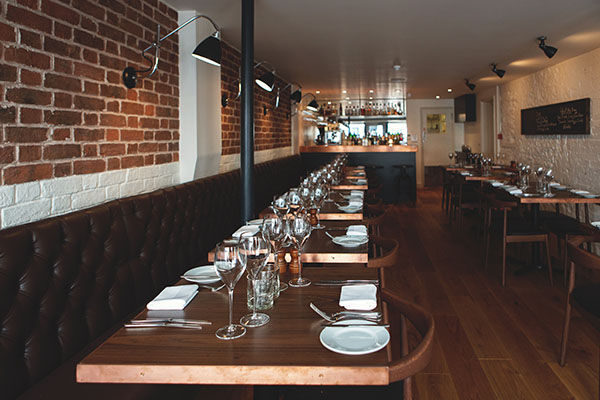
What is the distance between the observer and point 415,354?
4.43 feet

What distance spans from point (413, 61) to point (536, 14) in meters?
2.73

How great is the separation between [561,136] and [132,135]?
6.98 metres

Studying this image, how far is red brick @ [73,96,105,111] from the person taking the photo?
2822mm

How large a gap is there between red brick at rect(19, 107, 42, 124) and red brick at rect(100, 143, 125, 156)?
63 cm

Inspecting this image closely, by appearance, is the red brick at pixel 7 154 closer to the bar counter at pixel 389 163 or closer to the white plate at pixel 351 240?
the white plate at pixel 351 240

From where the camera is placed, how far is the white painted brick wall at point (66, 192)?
2252 mm

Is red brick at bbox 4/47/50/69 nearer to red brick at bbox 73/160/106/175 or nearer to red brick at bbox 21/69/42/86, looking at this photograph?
red brick at bbox 21/69/42/86

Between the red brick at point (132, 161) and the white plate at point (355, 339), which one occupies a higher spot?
the red brick at point (132, 161)

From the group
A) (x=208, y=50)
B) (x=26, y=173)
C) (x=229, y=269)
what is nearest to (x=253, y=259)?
(x=229, y=269)

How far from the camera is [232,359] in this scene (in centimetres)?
131

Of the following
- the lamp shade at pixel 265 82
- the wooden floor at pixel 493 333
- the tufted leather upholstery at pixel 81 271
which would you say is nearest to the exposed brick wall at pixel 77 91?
the tufted leather upholstery at pixel 81 271

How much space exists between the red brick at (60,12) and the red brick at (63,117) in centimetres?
54

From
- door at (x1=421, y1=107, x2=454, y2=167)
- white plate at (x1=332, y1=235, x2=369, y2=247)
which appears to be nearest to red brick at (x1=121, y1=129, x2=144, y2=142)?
white plate at (x1=332, y1=235, x2=369, y2=247)

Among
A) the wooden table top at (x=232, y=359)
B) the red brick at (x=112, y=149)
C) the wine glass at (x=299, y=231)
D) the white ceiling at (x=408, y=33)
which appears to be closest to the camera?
the wooden table top at (x=232, y=359)
